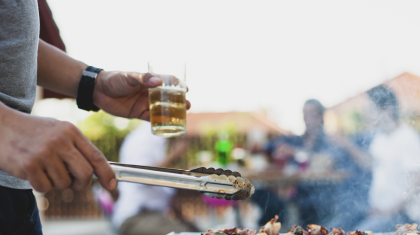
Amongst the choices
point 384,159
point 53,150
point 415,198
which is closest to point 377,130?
point 384,159

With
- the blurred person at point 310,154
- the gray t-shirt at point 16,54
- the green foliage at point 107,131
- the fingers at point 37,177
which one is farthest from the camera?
the green foliage at point 107,131

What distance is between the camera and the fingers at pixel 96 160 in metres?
0.76

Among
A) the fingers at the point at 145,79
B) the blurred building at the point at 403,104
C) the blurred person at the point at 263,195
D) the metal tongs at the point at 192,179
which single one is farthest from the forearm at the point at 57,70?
the blurred person at the point at 263,195

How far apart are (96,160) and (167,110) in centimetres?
82

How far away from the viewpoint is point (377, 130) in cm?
337

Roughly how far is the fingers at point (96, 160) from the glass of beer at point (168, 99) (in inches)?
31.2

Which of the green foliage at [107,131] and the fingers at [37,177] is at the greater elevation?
the green foliage at [107,131]

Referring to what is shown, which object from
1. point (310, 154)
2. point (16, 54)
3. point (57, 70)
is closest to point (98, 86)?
point (57, 70)

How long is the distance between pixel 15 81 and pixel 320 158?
3.95 m

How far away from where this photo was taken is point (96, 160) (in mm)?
779

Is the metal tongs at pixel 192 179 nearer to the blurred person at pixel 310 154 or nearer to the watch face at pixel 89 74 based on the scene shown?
the watch face at pixel 89 74

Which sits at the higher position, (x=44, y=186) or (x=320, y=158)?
(x=320, y=158)

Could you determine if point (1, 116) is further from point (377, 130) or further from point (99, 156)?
point (377, 130)

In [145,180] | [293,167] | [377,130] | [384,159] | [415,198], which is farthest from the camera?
[293,167]
